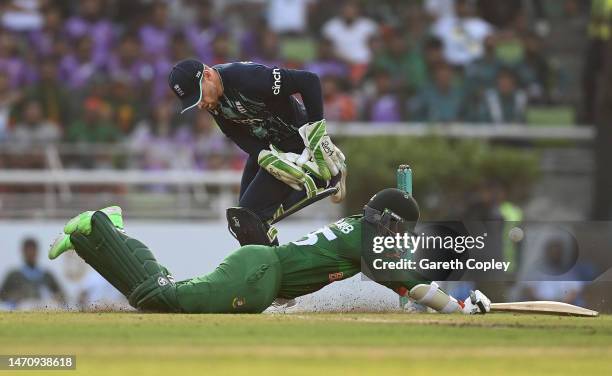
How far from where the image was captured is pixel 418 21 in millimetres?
20297

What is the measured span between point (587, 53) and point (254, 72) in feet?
32.8

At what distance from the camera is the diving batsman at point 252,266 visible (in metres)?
9.38

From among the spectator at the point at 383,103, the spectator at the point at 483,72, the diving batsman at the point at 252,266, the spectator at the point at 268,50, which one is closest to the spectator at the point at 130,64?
the spectator at the point at 268,50

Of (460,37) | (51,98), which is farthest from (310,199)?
(460,37)

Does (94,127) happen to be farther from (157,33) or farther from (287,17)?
(287,17)

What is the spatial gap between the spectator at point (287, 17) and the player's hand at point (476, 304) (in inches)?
424

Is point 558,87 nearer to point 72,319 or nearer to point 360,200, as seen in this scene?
point 360,200

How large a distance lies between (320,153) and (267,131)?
474 millimetres

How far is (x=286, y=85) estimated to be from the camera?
35.8ft

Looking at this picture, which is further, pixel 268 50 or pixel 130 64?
pixel 268 50

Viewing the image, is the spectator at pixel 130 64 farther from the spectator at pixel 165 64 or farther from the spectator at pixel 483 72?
the spectator at pixel 483 72

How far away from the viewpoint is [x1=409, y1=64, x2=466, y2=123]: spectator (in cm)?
1897

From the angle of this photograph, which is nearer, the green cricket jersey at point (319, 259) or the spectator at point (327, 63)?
the green cricket jersey at point (319, 259)

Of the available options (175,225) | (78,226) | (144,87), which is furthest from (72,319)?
(144,87)
